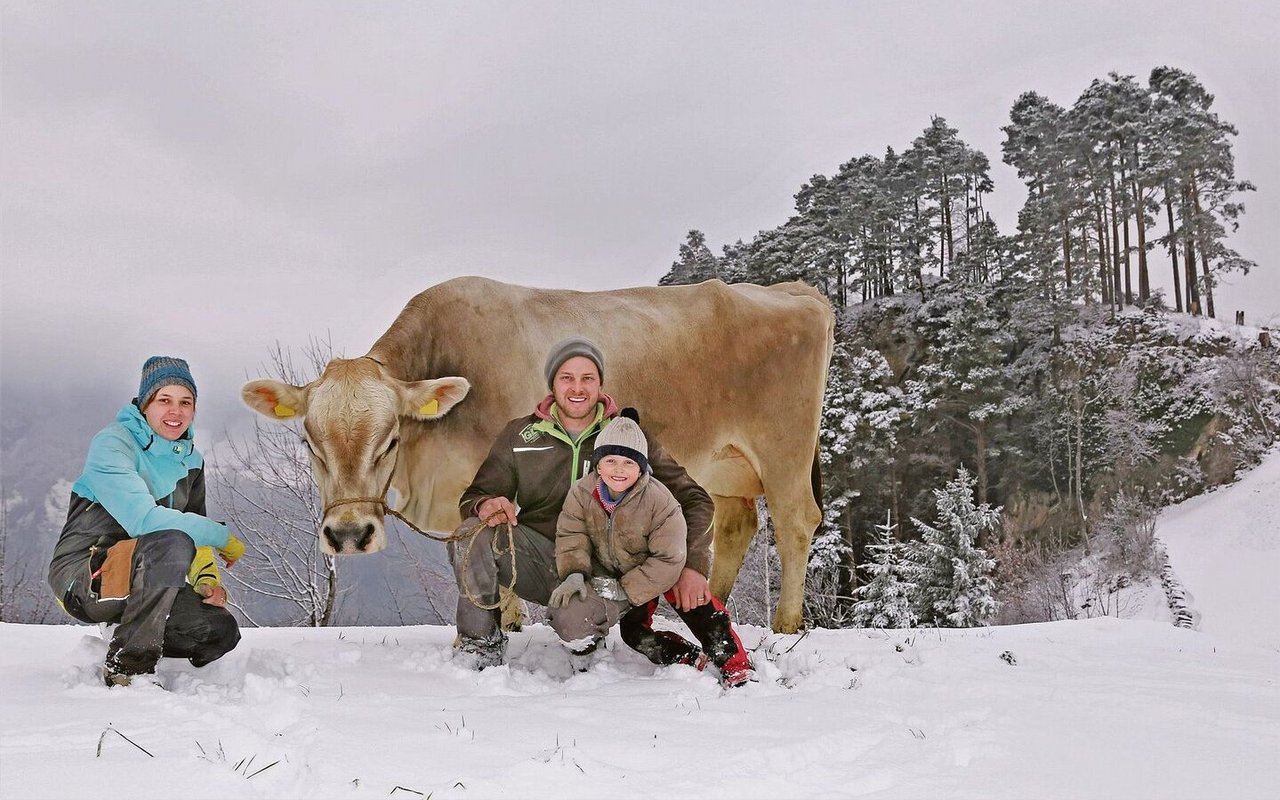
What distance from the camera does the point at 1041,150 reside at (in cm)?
5109

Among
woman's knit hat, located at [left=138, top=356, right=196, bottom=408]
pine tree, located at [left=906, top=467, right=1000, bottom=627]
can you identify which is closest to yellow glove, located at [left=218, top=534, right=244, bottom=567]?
woman's knit hat, located at [left=138, top=356, right=196, bottom=408]

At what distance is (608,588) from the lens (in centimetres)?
394

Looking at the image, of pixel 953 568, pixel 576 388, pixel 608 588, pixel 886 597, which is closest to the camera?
pixel 608 588

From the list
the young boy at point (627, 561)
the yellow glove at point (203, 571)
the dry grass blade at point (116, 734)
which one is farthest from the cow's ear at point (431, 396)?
the dry grass blade at point (116, 734)

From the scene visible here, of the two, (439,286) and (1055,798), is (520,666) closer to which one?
(1055,798)

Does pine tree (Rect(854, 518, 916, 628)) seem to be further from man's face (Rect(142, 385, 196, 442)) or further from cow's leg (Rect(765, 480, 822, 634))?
man's face (Rect(142, 385, 196, 442))

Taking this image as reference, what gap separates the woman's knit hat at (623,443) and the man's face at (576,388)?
478 mm

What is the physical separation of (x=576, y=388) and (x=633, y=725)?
1.99 metres

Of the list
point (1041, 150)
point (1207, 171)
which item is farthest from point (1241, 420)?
point (1041, 150)

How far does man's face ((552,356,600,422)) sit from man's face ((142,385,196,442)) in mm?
1853

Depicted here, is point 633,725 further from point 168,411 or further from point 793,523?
point 793,523

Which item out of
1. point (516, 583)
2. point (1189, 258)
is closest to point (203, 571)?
point (516, 583)

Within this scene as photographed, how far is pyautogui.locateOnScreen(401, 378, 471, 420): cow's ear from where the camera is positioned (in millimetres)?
4957

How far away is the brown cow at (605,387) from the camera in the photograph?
4.57m
